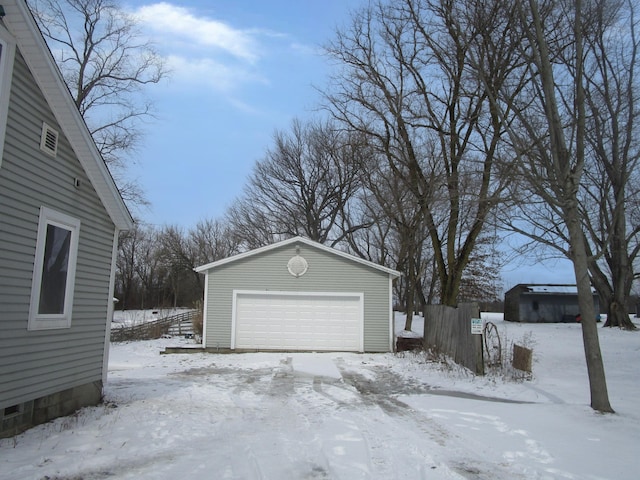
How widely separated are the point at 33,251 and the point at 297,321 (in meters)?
11.9

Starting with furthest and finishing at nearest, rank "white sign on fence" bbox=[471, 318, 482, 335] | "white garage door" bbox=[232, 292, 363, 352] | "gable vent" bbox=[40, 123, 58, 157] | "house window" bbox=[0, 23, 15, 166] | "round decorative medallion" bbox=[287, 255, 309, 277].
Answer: "round decorative medallion" bbox=[287, 255, 309, 277] → "white garage door" bbox=[232, 292, 363, 352] → "white sign on fence" bbox=[471, 318, 482, 335] → "gable vent" bbox=[40, 123, 58, 157] → "house window" bbox=[0, 23, 15, 166]

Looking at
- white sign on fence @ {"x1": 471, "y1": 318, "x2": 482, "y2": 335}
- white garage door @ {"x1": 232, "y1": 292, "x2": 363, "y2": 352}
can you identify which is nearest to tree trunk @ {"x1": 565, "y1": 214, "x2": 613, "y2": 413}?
white sign on fence @ {"x1": 471, "y1": 318, "x2": 482, "y2": 335}

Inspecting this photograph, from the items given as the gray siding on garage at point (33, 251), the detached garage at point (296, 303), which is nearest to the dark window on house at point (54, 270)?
the gray siding on garage at point (33, 251)

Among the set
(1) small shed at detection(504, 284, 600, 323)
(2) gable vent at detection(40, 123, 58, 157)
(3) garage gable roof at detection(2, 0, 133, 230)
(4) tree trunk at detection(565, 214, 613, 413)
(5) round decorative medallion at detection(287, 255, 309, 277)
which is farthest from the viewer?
(1) small shed at detection(504, 284, 600, 323)

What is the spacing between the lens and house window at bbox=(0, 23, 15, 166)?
18.2 feet

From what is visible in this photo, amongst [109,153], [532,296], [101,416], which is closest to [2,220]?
[101,416]

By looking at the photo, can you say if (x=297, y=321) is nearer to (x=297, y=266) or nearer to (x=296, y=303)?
(x=296, y=303)

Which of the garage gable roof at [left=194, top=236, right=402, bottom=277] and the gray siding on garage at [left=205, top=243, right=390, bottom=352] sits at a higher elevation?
the garage gable roof at [left=194, top=236, right=402, bottom=277]

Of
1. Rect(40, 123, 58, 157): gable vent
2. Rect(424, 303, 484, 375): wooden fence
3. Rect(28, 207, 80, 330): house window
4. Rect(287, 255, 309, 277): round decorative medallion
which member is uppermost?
Rect(40, 123, 58, 157): gable vent

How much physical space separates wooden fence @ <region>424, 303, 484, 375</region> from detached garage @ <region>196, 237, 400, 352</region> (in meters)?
1.73

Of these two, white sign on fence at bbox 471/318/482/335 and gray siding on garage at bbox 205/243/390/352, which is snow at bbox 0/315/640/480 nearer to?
white sign on fence at bbox 471/318/482/335

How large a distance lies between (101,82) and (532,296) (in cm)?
3120

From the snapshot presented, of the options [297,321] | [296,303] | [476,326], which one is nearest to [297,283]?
[296,303]

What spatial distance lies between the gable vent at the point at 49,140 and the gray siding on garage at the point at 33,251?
81 millimetres
